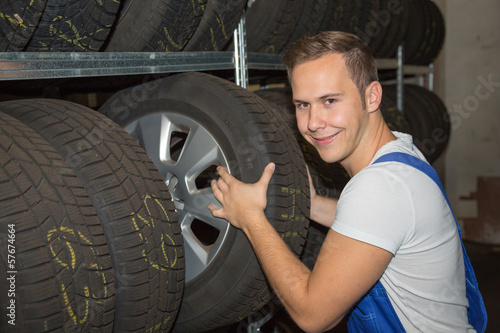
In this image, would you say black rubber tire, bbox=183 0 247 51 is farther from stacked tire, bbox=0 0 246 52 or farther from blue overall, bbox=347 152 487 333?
blue overall, bbox=347 152 487 333

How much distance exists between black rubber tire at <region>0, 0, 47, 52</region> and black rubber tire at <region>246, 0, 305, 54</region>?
1186 mm

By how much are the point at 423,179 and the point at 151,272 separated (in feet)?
2.60

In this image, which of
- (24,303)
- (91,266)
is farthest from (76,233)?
(24,303)

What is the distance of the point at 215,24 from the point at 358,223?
1099 mm

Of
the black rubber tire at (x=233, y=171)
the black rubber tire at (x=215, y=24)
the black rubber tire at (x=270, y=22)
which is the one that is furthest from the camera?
the black rubber tire at (x=270, y=22)

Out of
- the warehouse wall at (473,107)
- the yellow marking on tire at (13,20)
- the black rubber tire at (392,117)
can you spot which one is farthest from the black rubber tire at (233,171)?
the warehouse wall at (473,107)

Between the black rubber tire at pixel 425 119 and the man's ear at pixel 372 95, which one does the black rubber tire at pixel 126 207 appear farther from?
the black rubber tire at pixel 425 119

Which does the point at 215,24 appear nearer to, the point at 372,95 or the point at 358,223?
the point at 372,95

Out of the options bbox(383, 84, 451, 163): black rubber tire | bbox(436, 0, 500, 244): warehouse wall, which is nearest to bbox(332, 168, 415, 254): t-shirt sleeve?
bbox(383, 84, 451, 163): black rubber tire

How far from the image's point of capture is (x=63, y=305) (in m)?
1.15

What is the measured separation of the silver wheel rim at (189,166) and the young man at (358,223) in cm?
20

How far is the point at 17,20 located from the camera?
4.34 ft

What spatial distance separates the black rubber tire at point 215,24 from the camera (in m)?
1.87

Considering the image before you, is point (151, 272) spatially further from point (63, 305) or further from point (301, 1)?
point (301, 1)
